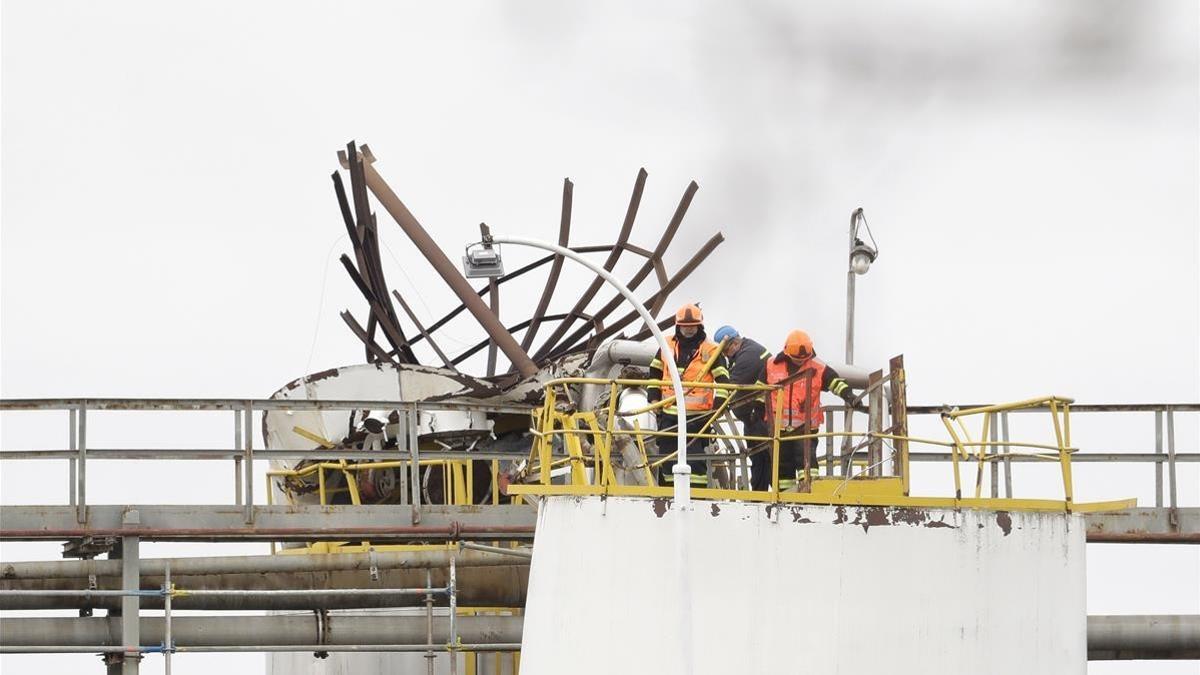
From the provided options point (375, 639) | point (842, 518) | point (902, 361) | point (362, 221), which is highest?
point (362, 221)

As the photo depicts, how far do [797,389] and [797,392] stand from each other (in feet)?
0.10

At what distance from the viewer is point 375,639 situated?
2398 centimetres

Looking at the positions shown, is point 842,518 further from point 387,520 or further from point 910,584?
point 387,520

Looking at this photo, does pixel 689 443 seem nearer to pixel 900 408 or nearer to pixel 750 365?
pixel 750 365

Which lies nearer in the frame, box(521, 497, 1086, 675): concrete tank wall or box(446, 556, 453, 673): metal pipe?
box(521, 497, 1086, 675): concrete tank wall

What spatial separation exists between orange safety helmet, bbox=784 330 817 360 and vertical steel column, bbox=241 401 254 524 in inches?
228

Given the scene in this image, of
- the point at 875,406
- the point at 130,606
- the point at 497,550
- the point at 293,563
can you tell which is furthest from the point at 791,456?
the point at 130,606

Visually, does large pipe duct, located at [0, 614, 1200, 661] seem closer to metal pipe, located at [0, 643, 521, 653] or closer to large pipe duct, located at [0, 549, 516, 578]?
metal pipe, located at [0, 643, 521, 653]

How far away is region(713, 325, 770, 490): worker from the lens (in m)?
19.5

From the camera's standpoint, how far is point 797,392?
19.8m

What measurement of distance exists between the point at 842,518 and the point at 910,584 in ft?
2.54

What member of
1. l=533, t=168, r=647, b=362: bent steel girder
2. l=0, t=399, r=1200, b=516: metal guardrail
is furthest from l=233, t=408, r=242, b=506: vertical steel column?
l=533, t=168, r=647, b=362: bent steel girder

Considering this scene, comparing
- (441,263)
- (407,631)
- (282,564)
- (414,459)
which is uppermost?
(441,263)

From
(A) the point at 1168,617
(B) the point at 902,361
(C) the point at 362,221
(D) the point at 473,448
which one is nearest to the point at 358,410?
(D) the point at 473,448
